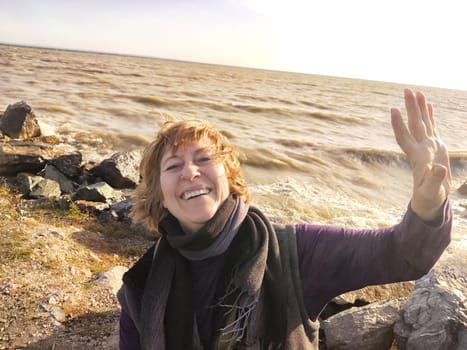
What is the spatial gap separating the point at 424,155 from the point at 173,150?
60.1 inches

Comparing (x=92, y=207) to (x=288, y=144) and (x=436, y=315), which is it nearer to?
(x=436, y=315)

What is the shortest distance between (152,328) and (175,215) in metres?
0.73

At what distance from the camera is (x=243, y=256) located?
7.16ft

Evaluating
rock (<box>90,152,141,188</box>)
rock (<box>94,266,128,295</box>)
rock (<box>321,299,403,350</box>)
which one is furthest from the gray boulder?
rock (<box>90,152,141,188</box>)

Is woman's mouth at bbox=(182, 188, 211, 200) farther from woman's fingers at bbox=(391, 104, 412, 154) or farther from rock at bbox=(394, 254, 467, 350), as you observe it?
rock at bbox=(394, 254, 467, 350)

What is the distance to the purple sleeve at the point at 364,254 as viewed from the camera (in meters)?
1.80

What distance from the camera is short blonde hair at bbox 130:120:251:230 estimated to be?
2.52m

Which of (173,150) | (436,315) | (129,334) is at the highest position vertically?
Result: (173,150)

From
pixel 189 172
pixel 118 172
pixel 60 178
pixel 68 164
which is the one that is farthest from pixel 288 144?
pixel 189 172

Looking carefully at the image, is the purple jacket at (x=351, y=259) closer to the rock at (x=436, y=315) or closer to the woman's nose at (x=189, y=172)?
the woman's nose at (x=189, y=172)

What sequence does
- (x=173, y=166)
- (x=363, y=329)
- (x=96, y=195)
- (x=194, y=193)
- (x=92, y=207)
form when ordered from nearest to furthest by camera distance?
(x=194, y=193), (x=173, y=166), (x=363, y=329), (x=92, y=207), (x=96, y=195)

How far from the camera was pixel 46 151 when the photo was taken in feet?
36.0

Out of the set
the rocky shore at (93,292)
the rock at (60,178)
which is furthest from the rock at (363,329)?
the rock at (60,178)

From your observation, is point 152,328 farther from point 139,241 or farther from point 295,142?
point 295,142
